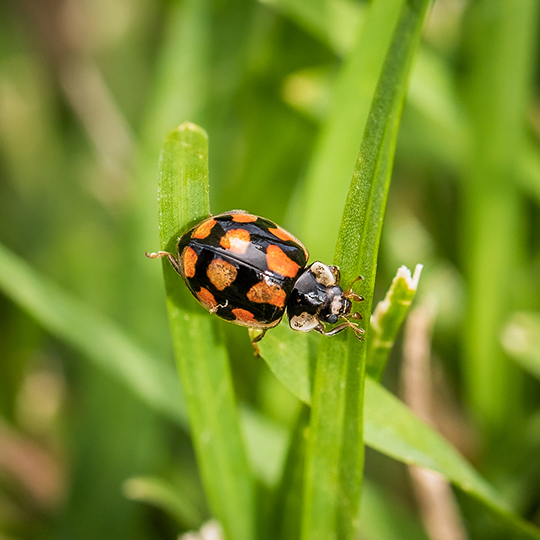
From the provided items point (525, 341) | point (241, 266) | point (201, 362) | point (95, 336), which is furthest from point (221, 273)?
point (525, 341)

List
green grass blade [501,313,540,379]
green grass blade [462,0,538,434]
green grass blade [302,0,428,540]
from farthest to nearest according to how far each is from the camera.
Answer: green grass blade [462,0,538,434], green grass blade [501,313,540,379], green grass blade [302,0,428,540]

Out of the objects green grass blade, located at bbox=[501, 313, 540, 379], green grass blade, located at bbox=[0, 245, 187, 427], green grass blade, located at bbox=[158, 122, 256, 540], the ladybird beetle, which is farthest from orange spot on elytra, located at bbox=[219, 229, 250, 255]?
green grass blade, located at bbox=[501, 313, 540, 379]

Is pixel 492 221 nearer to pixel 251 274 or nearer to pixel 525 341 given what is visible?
pixel 525 341

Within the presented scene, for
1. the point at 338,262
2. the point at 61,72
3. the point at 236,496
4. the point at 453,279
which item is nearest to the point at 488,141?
the point at 453,279

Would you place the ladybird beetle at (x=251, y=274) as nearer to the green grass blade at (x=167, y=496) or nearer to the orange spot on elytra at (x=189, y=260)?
the orange spot on elytra at (x=189, y=260)

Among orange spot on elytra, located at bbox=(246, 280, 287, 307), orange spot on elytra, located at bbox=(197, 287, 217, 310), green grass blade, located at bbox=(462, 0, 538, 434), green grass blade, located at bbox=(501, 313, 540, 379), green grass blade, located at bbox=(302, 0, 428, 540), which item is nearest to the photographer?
green grass blade, located at bbox=(302, 0, 428, 540)

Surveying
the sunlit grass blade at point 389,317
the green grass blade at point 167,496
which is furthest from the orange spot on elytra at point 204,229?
the green grass blade at point 167,496

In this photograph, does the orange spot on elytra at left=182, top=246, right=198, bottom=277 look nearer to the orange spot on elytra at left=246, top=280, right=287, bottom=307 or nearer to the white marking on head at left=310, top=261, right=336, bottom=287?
the orange spot on elytra at left=246, top=280, right=287, bottom=307
